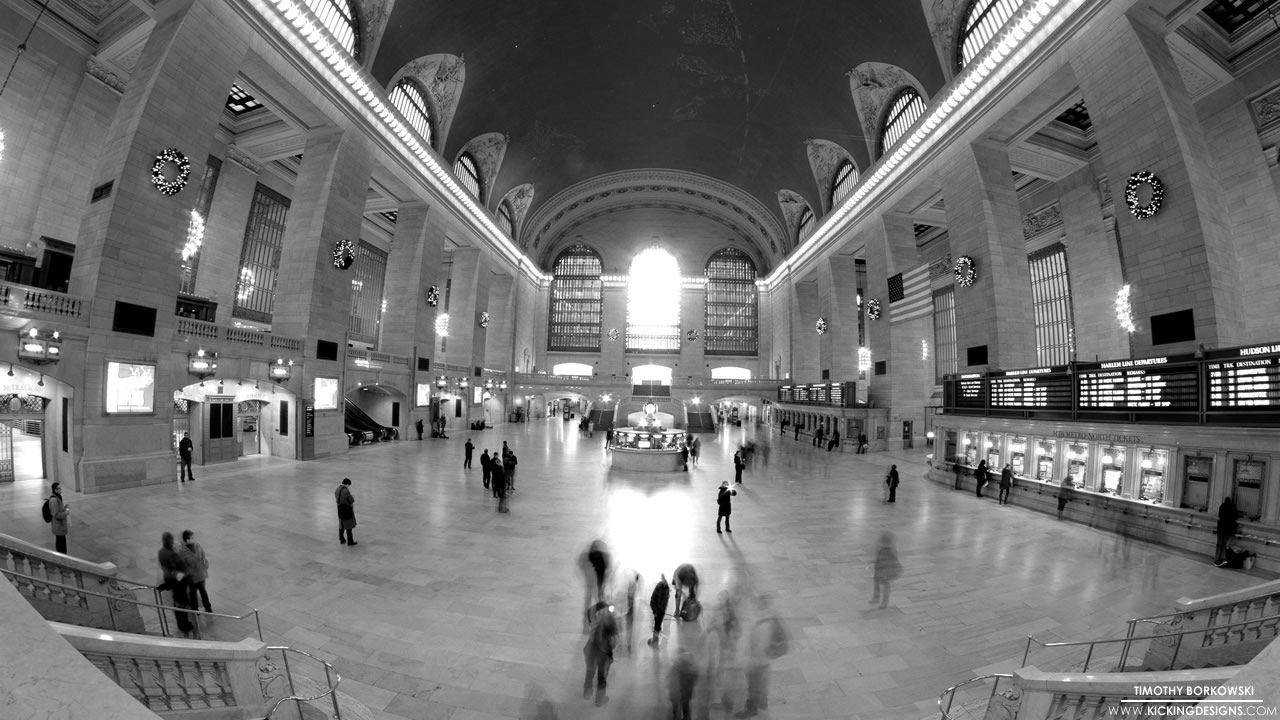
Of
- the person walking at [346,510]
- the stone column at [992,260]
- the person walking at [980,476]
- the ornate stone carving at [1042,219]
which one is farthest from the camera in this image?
the ornate stone carving at [1042,219]

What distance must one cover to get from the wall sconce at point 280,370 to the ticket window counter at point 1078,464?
74.0ft

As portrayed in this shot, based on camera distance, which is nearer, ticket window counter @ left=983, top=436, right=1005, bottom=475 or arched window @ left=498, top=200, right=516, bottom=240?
ticket window counter @ left=983, top=436, right=1005, bottom=475

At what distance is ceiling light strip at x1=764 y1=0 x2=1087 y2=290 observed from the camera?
516 inches

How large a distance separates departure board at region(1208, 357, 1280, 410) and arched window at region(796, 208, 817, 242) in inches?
1046

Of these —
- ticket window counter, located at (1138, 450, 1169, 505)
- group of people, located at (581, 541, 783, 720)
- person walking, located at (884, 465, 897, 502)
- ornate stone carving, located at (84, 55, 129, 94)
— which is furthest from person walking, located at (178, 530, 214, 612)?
ornate stone carving, located at (84, 55, 129, 94)

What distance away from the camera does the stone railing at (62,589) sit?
4.25 metres

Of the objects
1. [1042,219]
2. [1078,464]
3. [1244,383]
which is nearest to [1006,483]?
[1078,464]

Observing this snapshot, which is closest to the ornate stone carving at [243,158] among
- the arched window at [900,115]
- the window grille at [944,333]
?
the arched window at [900,115]

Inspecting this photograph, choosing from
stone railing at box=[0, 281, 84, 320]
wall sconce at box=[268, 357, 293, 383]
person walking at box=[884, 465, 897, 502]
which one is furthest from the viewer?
wall sconce at box=[268, 357, 293, 383]

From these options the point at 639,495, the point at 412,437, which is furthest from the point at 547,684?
the point at 412,437

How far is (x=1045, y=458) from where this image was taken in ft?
39.2

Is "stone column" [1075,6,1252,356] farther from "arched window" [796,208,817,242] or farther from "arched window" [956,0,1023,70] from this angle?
"arched window" [796,208,817,242]

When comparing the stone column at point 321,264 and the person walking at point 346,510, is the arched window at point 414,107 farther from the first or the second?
the person walking at point 346,510

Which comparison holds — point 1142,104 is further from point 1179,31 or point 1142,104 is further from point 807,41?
point 807,41
